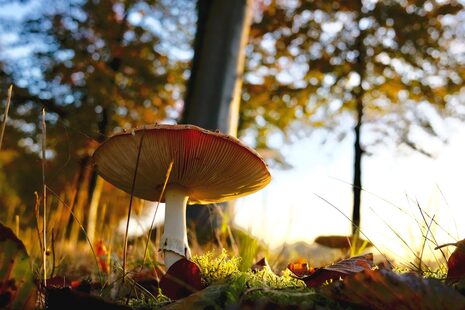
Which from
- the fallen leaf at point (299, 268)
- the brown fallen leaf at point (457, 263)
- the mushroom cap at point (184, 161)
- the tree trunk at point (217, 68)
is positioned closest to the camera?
the brown fallen leaf at point (457, 263)

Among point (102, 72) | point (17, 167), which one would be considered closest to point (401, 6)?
point (102, 72)

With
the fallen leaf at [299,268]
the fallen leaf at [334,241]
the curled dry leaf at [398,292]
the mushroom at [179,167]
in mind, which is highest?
the mushroom at [179,167]

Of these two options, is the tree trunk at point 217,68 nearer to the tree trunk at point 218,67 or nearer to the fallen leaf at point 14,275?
the tree trunk at point 218,67

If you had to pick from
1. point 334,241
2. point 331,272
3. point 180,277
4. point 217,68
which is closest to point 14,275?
point 180,277

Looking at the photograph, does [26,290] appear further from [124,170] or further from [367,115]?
[367,115]

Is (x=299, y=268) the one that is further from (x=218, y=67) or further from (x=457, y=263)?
(x=218, y=67)

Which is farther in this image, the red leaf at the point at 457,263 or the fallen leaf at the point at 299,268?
the fallen leaf at the point at 299,268

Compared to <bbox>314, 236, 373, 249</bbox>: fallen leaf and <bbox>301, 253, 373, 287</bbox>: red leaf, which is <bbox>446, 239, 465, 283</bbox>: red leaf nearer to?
<bbox>301, 253, 373, 287</bbox>: red leaf

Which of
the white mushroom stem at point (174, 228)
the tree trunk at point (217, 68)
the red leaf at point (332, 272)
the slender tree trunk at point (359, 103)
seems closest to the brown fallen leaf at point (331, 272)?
the red leaf at point (332, 272)
